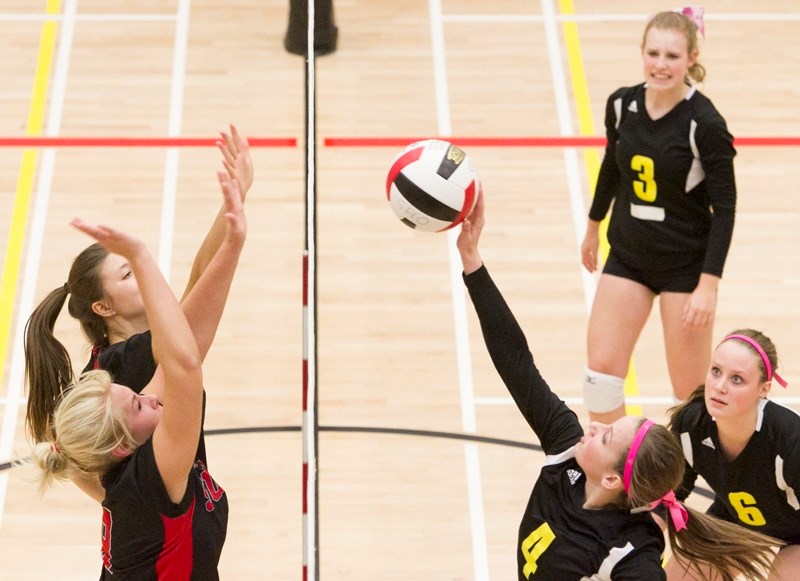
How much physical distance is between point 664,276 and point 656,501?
77.9 inches

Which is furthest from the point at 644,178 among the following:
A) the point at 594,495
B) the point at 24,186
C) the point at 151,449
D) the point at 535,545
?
the point at 24,186

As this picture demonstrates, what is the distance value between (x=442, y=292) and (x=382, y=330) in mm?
473

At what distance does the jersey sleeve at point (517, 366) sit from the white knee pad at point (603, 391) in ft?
5.62

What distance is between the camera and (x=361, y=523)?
5844 mm

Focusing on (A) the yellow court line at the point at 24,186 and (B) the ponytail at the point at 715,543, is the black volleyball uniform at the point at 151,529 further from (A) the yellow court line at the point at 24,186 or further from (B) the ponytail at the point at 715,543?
(A) the yellow court line at the point at 24,186

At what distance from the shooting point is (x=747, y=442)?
4398 millimetres

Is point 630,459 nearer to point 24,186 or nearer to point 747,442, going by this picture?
point 747,442

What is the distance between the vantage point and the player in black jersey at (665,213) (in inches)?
210

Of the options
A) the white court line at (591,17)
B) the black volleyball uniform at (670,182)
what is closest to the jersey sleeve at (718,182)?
the black volleyball uniform at (670,182)

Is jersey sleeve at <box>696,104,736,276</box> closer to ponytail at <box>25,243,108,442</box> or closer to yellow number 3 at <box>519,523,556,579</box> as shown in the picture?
yellow number 3 at <box>519,523,556,579</box>

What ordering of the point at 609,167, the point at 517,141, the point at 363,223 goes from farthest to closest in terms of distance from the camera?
the point at 517,141
the point at 363,223
the point at 609,167

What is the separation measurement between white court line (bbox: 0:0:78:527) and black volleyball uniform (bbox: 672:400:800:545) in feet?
10.2

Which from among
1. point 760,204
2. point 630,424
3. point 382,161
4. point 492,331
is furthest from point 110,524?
point 760,204

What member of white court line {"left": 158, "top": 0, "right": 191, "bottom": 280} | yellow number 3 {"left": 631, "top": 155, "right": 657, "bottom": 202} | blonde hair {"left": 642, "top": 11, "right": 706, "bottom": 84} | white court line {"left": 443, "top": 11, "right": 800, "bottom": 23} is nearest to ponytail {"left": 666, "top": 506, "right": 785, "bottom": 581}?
yellow number 3 {"left": 631, "top": 155, "right": 657, "bottom": 202}
